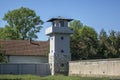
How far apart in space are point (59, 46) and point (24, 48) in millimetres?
9890

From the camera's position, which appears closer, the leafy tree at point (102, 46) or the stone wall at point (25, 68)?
the stone wall at point (25, 68)

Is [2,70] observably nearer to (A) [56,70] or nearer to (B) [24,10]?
(A) [56,70]

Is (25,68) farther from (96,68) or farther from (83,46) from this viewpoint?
Result: (96,68)

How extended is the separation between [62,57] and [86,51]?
9.64 meters

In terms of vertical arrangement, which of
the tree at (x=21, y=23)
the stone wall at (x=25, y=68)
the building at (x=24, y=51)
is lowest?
the stone wall at (x=25, y=68)

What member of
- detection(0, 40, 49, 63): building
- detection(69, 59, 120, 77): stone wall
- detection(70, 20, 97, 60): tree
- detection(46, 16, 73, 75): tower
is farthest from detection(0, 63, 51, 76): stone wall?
detection(70, 20, 97, 60): tree

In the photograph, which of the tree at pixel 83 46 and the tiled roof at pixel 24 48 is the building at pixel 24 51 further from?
the tree at pixel 83 46

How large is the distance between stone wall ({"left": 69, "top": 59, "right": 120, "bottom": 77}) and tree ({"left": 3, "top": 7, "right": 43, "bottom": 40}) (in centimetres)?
1973

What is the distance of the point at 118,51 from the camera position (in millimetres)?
64250

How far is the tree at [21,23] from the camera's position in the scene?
69.2 m

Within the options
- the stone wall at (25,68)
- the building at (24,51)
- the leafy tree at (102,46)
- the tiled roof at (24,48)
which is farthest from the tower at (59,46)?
the leafy tree at (102,46)

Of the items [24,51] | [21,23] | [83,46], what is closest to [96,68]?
[83,46]

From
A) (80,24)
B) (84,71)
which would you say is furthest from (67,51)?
(80,24)

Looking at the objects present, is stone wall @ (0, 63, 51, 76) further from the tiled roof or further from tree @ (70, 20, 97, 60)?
tree @ (70, 20, 97, 60)
